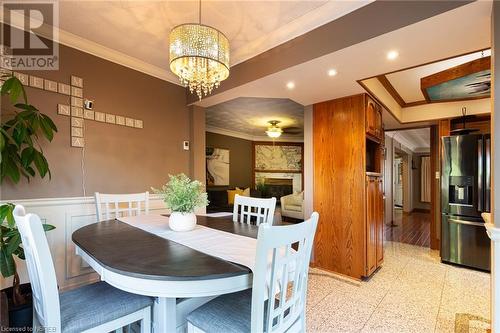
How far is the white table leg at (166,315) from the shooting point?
4.02ft

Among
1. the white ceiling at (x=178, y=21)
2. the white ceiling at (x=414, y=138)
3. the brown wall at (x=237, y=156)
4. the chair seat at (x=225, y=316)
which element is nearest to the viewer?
the chair seat at (x=225, y=316)

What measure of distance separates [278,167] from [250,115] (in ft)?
10.8

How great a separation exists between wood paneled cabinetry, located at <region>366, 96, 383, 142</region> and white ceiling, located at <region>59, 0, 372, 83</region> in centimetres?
126

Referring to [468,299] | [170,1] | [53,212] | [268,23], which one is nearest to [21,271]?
[53,212]

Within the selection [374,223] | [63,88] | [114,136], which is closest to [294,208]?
[374,223]

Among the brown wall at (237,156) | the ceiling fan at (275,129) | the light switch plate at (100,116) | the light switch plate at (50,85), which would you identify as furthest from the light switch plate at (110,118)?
the ceiling fan at (275,129)

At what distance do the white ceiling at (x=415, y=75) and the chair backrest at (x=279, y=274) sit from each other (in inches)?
105

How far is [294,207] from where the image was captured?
20.3ft

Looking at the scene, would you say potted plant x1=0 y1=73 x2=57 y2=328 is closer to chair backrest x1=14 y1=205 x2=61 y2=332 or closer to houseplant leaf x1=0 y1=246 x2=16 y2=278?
houseplant leaf x1=0 y1=246 x2=16 y2=278

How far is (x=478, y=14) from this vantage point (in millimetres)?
1448

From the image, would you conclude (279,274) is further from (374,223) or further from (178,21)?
(374,223)

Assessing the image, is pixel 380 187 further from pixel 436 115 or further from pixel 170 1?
pixel 170 1

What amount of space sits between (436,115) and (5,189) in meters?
5.40

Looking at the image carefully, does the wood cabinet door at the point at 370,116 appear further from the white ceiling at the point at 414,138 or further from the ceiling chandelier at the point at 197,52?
the white ceiling at the point at 414,138
